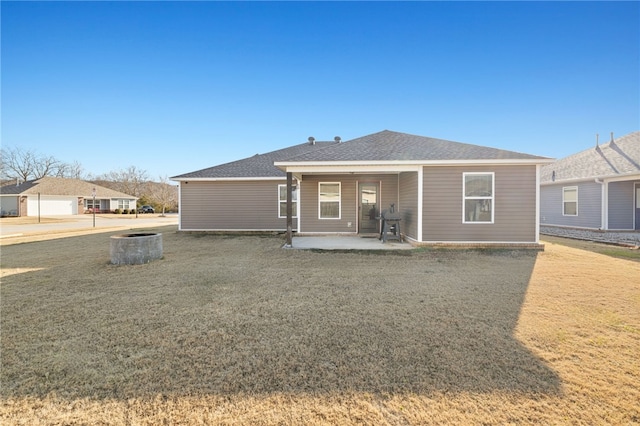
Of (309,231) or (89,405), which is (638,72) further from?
(89,405)

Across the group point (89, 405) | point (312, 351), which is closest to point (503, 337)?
point (312, 351)

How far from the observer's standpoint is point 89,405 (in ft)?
6.33

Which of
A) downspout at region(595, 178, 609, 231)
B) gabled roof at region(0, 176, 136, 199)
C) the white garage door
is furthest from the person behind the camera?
gabled roof at region(0, 176, 136, 199)

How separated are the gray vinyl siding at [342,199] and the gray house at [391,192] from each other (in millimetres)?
38

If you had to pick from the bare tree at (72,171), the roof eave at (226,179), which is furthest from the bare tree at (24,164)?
the roof eave at (226,179)

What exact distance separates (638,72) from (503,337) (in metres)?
17.2

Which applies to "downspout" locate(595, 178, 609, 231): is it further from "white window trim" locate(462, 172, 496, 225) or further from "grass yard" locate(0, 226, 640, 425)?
"grass yard" locate(0, 226, 640, 425)

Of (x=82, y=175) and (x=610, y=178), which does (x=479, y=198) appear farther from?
(x=82, y=175)

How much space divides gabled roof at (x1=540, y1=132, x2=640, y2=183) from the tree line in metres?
40.3

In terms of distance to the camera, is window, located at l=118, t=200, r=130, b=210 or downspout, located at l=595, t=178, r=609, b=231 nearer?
downspout, located at l=595, t=178, r=609, b=231

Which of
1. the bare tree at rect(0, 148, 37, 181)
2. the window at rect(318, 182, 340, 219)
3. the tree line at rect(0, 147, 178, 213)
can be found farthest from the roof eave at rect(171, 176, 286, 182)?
the bare tree at rect(0, 148, 37, 181)

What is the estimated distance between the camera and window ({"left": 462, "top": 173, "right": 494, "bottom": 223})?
838 cm

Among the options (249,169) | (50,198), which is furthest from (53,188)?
(249,169)

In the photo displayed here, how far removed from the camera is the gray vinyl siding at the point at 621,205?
12422mm
